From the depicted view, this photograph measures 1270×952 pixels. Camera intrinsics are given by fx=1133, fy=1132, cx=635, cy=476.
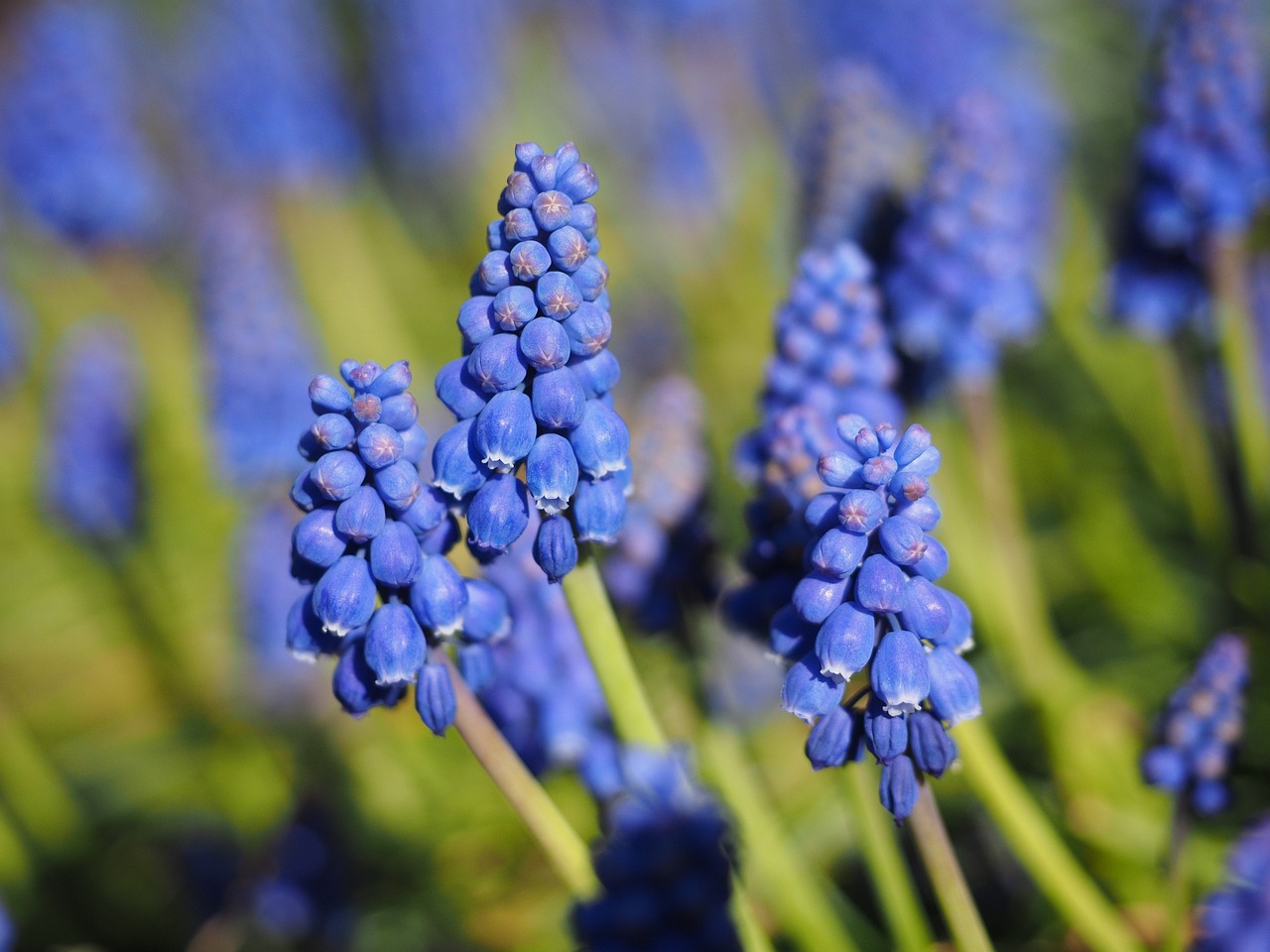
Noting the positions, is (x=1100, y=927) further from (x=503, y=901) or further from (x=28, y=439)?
(x=28, y=439)

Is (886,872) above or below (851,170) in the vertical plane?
below

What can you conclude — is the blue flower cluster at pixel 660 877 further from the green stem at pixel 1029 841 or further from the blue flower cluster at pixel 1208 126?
the blue flower cluster at pixel 1208 126

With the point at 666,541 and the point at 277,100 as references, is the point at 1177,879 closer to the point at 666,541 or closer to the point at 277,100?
the point at 666,541

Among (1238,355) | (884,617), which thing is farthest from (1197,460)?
(884,617)

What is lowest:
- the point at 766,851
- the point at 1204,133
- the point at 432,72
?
the point at 766,851

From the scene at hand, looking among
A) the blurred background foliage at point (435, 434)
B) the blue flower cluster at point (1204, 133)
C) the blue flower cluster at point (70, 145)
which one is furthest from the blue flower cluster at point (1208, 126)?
the blue flower cluster at point (70, 145)

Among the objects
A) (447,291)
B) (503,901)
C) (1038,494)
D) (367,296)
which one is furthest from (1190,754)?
(447,291)
